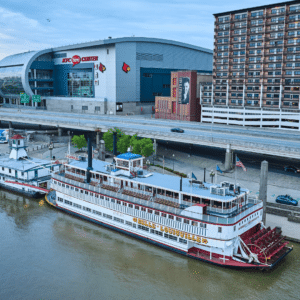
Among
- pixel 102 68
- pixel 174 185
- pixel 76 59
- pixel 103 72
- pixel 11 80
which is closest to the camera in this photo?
pixel 174 185

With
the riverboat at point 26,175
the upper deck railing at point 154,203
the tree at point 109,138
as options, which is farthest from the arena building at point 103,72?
the upper deck railing at point 154,203

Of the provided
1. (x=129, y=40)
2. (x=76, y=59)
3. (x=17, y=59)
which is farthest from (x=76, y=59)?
(x=17, y=59)

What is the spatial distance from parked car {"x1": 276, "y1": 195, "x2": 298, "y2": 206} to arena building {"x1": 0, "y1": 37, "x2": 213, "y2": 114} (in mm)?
82208

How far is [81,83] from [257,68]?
70.1 metres

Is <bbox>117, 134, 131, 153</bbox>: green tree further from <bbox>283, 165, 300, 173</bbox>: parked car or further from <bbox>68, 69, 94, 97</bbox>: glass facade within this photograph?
<bbox>68, 69, 94, 97</bbox>: glass facade

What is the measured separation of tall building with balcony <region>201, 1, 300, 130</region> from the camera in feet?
263

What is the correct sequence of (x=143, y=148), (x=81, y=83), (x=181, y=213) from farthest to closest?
(x=81, y=83) → (x=143, y=148) → (x=181, y=213)

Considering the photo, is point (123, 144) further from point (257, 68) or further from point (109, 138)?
point (257, 68)

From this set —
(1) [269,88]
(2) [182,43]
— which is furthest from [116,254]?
(2) [182,43]

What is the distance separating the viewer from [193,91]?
96812mm

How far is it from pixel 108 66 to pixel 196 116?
38053mm

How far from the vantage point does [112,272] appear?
3039cm

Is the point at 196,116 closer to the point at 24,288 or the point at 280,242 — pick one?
the point at 280,242

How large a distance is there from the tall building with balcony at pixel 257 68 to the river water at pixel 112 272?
54.0 meters
